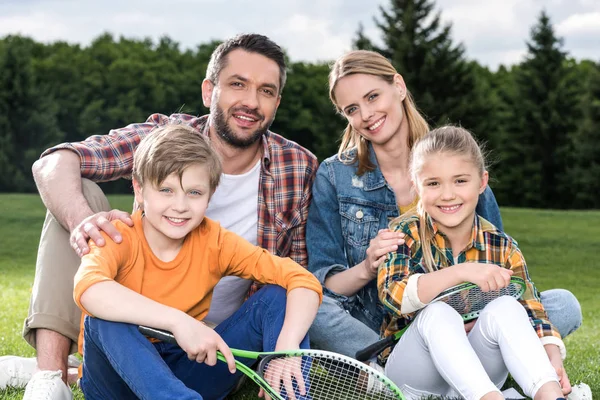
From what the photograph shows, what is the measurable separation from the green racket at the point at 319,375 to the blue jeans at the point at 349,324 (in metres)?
0.84

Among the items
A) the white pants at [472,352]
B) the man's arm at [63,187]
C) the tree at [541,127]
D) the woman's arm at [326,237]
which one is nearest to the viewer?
the white pants at [472,352]

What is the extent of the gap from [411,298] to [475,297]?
12.2 inches

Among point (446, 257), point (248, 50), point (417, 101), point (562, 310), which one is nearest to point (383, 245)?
point (446, 257)

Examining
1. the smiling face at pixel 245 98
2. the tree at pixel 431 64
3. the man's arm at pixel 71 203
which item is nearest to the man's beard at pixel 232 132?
the smiling face at pixel 245 98

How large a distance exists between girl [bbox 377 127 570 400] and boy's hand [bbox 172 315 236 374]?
90 cm

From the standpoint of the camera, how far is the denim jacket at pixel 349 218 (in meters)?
4.22

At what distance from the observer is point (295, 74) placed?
48.4 meters

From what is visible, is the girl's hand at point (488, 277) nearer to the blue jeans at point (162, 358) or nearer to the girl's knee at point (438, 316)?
the girl's knee at point (438, 316)

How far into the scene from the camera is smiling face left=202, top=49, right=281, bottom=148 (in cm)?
425

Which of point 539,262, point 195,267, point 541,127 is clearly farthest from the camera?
point 541,127

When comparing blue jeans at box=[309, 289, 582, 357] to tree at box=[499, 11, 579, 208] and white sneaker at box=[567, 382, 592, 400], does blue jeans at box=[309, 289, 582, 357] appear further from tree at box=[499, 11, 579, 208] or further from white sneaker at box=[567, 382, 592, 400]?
tree at box=[499, 11, 579, 208]

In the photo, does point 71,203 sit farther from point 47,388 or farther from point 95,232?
point 47,388

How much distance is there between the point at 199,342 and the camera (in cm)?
279

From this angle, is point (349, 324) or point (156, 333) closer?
point (156, 333)
